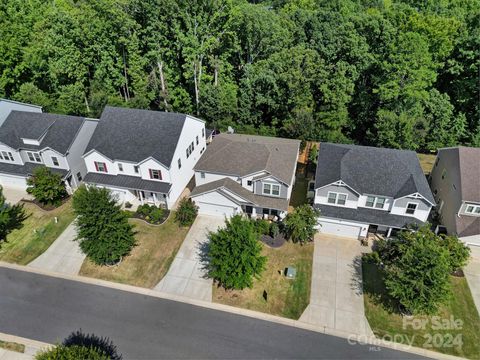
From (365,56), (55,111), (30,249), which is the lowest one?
(30,249)

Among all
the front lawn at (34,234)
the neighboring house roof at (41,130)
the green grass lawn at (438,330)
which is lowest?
the front lawn at (34,234)

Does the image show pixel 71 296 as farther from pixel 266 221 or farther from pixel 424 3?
pixel 424 3

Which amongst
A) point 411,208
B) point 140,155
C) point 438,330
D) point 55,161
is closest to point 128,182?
point 140,155

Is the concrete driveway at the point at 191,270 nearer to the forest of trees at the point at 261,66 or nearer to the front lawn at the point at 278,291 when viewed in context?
the front lawn at the point at 278,291

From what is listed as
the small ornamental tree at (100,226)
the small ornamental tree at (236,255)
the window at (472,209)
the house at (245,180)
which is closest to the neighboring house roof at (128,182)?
the house at (245,180)

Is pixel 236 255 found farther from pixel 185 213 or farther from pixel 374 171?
pixel 374 171

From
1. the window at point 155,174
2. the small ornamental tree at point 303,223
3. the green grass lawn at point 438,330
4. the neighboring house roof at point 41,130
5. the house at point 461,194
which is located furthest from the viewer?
the neighboring house roof at point 41,130

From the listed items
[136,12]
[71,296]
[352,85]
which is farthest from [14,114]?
[352,85]
